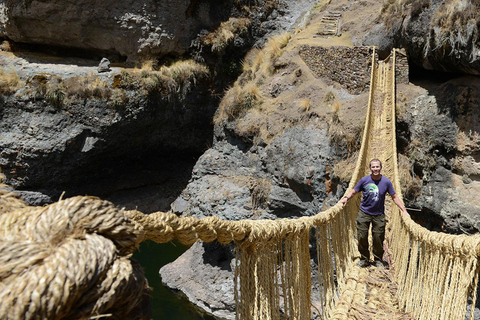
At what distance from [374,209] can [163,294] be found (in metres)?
6.47

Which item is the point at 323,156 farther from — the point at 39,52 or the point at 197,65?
the point at 39,52

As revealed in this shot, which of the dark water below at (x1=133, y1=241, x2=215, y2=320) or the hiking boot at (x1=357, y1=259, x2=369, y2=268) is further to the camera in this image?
the dark water below at (x1=133, y1=241, x2=215, y2=320)

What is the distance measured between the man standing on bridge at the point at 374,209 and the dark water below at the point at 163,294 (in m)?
4.46

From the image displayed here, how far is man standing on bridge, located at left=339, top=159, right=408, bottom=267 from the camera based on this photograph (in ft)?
11.9

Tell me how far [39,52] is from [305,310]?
1158 cm

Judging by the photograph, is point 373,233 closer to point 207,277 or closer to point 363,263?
point 363,263

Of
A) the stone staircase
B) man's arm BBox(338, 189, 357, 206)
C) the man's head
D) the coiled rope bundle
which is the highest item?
the coiled rope bundle

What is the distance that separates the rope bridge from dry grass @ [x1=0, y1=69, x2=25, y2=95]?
30.4ft

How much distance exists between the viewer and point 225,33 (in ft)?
38.2

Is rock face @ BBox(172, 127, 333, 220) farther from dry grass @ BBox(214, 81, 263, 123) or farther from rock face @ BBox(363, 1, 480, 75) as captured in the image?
rock face @ BBox(363, 1, 480, 75)

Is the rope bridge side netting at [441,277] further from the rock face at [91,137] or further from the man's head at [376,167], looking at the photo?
the rock face at [91,137]

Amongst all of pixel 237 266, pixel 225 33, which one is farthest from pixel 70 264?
pixel 225 33

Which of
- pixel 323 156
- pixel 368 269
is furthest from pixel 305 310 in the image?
pixel 323 156

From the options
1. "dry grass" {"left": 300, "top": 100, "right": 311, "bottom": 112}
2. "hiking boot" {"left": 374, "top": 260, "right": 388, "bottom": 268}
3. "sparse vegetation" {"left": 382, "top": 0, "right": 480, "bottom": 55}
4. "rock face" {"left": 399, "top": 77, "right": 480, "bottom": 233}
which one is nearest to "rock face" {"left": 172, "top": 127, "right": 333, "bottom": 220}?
"dry grass" {"left": 300, "top": 100, "right": 311, "bottom": 112}
